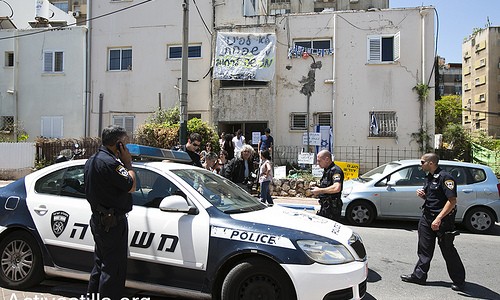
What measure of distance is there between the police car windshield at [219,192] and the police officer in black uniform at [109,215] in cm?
85

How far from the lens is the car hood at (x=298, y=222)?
396 cm

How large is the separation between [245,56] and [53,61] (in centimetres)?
960

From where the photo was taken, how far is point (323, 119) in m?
17.5

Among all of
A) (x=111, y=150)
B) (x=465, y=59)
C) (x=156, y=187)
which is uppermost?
(x=465, y=59)

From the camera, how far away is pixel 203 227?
3980 millimetres

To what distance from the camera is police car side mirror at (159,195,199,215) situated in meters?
4.00

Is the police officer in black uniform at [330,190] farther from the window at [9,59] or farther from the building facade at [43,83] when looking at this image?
the window at [9,59]

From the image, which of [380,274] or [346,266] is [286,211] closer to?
[346,266]

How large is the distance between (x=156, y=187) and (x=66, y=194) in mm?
1120

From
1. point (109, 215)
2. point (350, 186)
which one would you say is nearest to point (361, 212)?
point (350, 186)

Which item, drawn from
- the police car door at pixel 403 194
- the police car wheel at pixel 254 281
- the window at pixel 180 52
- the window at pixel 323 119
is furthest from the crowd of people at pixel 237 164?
the window at pixel 180 52

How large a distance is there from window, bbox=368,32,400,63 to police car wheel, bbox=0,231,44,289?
15.1 metres

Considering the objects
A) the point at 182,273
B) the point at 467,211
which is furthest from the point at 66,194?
the point at 467,211

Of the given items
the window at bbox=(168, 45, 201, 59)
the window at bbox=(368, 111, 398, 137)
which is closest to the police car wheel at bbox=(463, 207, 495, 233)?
the window at bbox=(368, 111, 398, 137)
